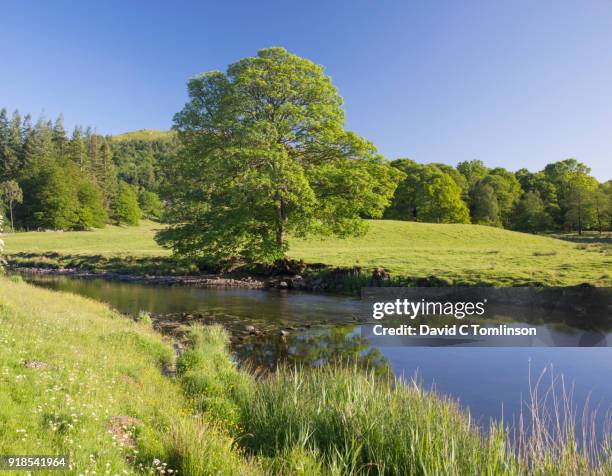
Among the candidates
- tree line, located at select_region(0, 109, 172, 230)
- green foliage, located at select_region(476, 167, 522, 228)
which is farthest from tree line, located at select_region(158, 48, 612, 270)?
green foliage, located at select_region(476, 167, 522, 228)

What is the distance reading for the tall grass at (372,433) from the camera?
18.9 ft

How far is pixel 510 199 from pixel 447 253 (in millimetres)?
61792

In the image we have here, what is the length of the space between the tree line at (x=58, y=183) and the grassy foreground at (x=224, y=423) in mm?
70134

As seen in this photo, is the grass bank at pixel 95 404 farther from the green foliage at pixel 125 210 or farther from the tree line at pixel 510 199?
the green foliage at pixel 125 210

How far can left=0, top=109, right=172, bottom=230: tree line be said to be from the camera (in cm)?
9056

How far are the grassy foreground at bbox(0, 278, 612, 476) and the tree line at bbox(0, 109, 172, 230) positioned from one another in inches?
2761

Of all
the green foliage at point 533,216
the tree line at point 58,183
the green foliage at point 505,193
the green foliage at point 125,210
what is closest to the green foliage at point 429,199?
the green foliage at point 533,216

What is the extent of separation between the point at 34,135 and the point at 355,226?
369 feet

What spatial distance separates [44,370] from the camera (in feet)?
28.3

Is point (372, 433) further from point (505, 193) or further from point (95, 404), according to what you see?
point (505, 193)

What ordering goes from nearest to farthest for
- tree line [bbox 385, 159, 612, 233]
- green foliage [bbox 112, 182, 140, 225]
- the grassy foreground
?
1. the grassy foreground
2. tree line [bbox 385, 159, 612, 233]
3. green foliage [bbox 112, 182, 140, 225]

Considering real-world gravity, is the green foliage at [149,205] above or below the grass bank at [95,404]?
above

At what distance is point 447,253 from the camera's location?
131 feet

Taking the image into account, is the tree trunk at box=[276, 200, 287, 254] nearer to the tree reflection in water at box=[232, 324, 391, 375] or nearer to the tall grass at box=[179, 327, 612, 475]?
the tree reflection in water at box=[232, 324, 391, 375]
